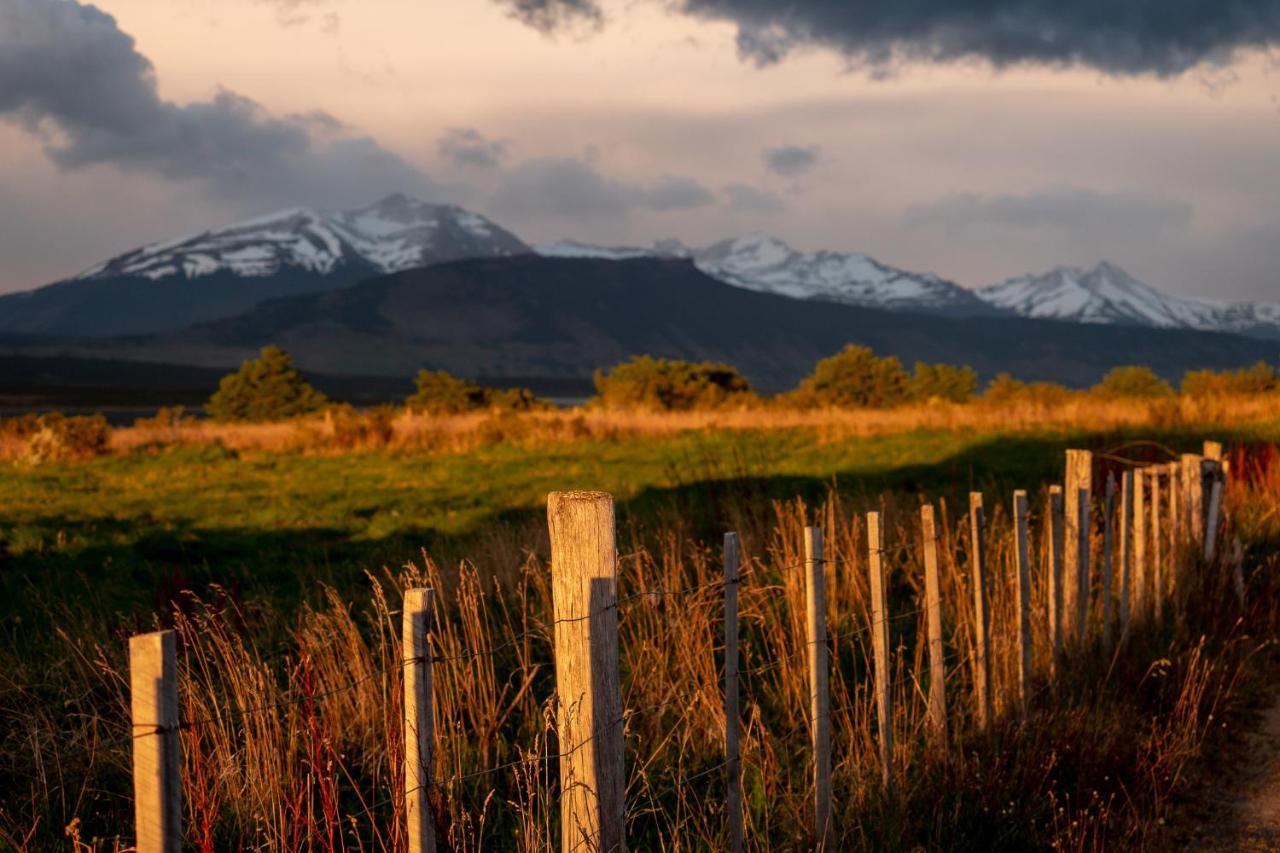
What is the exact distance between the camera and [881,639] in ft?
14.8

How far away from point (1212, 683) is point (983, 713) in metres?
2.36

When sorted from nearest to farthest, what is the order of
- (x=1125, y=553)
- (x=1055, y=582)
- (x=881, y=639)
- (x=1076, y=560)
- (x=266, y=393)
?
(x=881, y=639), (x=1055, y=582), (x=1076, y=560), (x=1125, y=553), (x=266, y=393)

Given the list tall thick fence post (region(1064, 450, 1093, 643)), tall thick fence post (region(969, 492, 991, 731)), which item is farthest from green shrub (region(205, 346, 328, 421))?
tall thick fence post (region(969, 492, 991, 731))

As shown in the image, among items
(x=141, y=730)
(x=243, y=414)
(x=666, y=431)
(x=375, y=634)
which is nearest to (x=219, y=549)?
(x=375, y=634)

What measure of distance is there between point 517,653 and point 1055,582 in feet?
10.8

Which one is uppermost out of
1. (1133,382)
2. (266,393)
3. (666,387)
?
(266,393)

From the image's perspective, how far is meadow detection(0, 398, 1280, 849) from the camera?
14.4 ft

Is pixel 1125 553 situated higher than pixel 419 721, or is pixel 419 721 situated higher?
pixel 419 721

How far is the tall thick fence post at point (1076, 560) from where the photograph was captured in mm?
6656

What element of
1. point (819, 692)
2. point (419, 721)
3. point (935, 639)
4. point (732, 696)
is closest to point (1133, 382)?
point (935, 639)

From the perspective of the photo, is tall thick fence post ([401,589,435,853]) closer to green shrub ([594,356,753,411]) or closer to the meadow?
the meadow

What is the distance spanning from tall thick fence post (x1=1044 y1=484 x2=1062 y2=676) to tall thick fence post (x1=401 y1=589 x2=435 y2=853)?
4.64 m

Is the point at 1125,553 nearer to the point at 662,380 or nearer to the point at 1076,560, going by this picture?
the point at 1076,560

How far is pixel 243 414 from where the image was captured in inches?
2283
